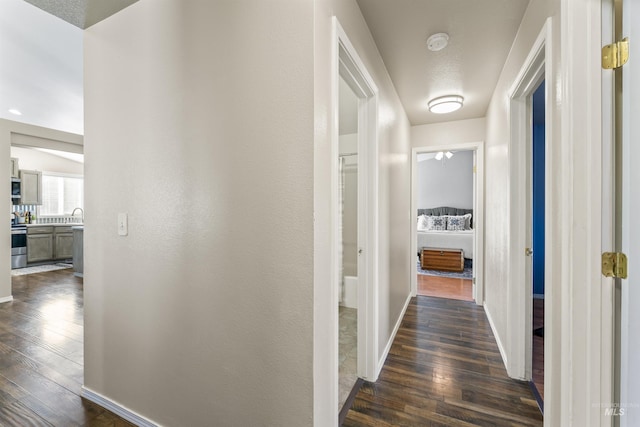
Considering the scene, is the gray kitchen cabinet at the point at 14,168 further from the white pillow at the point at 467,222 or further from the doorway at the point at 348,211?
the white pillow at the point at 467,222

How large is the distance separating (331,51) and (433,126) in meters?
3.04

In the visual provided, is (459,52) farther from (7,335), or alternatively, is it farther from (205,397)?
(7,335)

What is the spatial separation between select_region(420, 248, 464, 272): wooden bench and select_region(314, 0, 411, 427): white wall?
228cm

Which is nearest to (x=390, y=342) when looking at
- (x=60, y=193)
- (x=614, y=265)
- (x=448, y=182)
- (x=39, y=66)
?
(x=614, y=265)

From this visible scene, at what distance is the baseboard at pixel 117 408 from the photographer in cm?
152

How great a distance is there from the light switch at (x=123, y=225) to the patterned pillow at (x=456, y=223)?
6.77 m

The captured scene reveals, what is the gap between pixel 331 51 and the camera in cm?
121

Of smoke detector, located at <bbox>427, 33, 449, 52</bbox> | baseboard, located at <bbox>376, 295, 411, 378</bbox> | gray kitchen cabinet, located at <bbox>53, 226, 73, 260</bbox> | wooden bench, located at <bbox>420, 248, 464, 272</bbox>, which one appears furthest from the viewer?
gray kitchen cabinet, located at <bbox>53, 226, 73, 260</bbox>

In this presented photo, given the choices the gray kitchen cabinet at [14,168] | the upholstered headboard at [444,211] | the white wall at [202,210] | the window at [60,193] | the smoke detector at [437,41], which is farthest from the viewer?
the upholstered headboard at [444,211]

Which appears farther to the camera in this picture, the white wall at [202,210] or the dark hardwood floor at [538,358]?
the dark hardwood floor at [538,358]

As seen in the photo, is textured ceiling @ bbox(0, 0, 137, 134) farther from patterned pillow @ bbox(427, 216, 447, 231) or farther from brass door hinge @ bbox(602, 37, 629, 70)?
patterned pillow @ bbox(427, 216, 447, 231)

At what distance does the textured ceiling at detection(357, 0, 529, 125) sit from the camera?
5.28 feet

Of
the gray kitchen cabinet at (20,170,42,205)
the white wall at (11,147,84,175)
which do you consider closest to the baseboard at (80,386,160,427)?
the gray kitchen cabinet at (20,170,42,205)

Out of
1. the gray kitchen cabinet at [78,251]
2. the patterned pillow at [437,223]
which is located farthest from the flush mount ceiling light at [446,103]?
the gray kitchen cabinet at [78,251]
